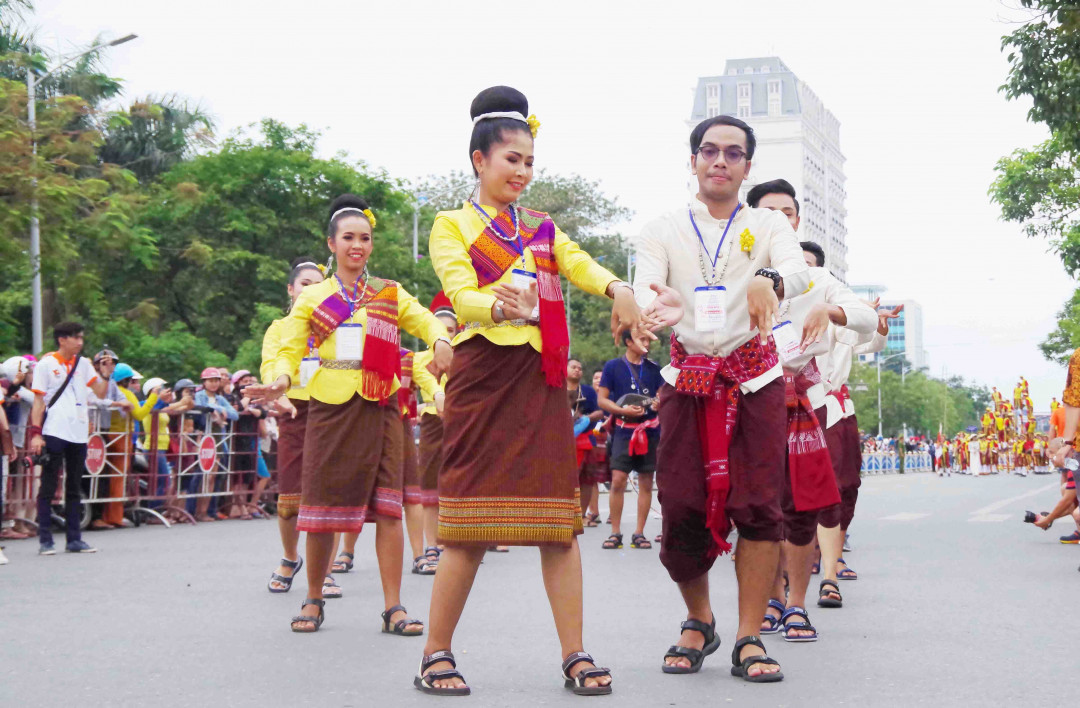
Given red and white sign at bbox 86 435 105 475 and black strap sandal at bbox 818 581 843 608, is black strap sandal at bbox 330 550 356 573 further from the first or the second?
red and white sign at bbox 86 435 105 475

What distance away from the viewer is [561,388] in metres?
5.51

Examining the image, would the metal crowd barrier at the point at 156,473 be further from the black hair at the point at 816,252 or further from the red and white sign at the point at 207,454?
the black hair at the point at 816,252

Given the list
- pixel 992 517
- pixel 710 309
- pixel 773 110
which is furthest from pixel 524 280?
pixel 773 110

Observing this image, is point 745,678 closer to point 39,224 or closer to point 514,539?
point 514,539

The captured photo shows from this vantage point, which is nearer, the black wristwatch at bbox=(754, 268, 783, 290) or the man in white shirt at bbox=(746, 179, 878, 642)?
the black wristwatch at bbox=(754, 268, 783, 290)

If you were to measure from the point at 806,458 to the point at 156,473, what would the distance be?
469 inches

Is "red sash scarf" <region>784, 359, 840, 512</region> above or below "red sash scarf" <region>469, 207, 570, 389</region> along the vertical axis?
below

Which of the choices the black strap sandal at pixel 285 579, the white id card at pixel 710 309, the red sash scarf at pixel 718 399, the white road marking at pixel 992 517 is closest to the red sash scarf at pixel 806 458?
the red sash scarf at pixel 718 399

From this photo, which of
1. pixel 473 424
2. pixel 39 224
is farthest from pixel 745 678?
pixel 39 224

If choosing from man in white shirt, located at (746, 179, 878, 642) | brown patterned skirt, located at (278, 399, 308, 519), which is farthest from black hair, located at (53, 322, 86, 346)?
man in white shirt, located at (746, 179, 878, 642)

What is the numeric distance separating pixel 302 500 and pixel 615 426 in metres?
6.86

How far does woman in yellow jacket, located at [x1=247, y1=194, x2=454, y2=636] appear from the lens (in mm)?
7320

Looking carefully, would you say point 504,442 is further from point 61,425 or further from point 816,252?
point 61,425

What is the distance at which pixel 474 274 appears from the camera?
17.8 feet
